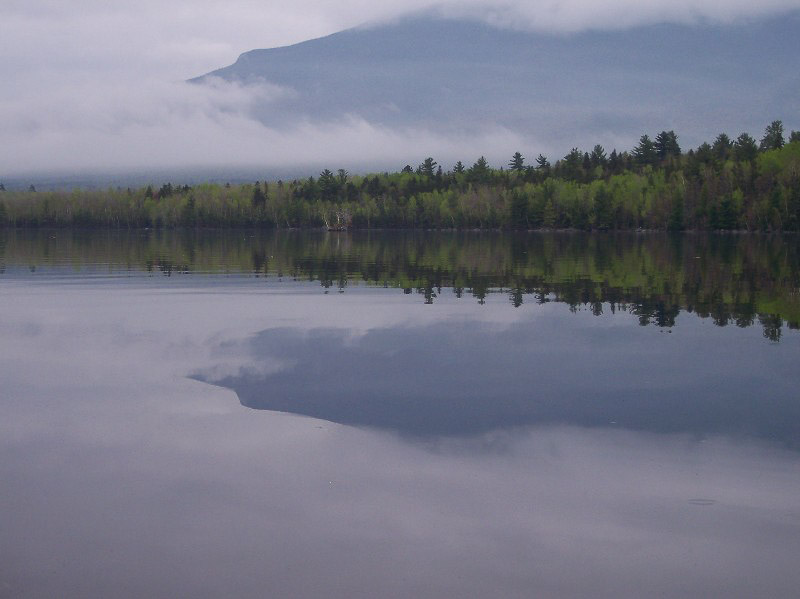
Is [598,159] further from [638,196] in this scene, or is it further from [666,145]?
[638,196]

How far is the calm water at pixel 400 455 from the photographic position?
35.2 feet

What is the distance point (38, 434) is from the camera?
15758mm

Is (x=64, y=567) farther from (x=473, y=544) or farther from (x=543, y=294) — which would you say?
(x=543, y=294)

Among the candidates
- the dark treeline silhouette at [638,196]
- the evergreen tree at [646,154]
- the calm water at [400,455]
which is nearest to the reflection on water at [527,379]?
the calm water at [400,455]

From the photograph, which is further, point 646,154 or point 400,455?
point 646,154

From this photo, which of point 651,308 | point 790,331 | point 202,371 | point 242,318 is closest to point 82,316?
point 242,318

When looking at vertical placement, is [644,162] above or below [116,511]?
above

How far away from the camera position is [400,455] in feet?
47.7

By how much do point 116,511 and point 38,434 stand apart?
4.15 m

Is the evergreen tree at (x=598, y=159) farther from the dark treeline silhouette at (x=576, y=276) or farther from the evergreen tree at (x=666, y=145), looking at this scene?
the dark treeline silhouette at (x=576, y=276)

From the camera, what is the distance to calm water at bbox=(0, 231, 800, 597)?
1072 centimetres

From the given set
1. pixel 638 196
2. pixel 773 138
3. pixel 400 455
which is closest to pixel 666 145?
pixel 773 138

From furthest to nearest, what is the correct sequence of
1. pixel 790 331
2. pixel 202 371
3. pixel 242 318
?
pixel 242 318, pixel 790 331, pixel 202 371

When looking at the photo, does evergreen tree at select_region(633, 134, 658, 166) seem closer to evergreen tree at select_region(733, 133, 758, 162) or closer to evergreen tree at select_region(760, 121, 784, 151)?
evergreen tree at select_region(760, 121, 784, 151)
